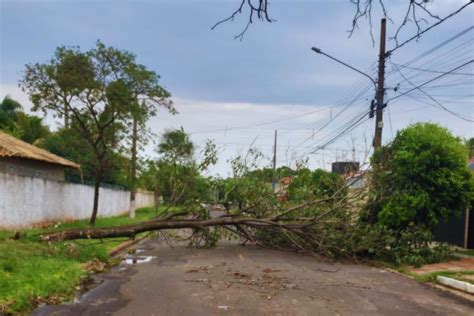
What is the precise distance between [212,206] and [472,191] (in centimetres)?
785

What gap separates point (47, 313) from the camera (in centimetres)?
716

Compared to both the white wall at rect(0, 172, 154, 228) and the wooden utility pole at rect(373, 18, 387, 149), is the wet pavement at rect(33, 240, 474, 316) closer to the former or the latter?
the white wall at rect(0, 172, 154, 228)

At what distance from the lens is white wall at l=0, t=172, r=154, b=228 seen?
16.3 meters

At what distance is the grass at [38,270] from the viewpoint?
7.59m

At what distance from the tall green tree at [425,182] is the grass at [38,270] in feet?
27.3

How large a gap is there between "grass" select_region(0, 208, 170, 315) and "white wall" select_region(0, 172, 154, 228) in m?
2.41

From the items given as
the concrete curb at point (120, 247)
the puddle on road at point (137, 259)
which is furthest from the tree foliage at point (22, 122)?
the puddle on road at point (137, 259)

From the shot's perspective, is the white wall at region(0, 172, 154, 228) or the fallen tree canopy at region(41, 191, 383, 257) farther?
the white wall at region(0, 172, 154, 228)

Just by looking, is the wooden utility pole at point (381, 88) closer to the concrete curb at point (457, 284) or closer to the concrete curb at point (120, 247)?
the concrete curb at point (457, 284)

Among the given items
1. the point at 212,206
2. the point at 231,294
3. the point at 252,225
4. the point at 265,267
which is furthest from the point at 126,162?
the point at 231,294

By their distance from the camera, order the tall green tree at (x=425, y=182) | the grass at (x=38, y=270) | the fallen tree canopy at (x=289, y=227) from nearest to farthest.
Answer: the grass at (x=38, y=270)
the fallen tree canopy at (x=289, y=227)
the tall green tree at (x=425, y=182)

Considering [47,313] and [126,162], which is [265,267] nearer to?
[47,313]

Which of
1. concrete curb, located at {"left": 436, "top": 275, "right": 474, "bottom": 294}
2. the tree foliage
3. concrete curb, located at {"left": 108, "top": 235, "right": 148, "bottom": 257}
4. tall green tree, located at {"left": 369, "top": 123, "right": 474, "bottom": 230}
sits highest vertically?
the tree foliage

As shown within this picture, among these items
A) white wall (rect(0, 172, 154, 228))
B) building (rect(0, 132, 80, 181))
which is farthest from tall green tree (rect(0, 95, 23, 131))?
building (rect(0, 132, 80, 181))
